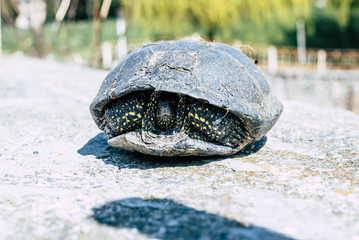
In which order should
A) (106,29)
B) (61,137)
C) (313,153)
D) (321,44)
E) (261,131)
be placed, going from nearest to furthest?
(261,131)
(313,153)
(61,137)
(321,44)
(106,29)

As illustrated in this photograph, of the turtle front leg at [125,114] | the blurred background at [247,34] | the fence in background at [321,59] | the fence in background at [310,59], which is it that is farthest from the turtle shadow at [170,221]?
the fence in background at [321,59]

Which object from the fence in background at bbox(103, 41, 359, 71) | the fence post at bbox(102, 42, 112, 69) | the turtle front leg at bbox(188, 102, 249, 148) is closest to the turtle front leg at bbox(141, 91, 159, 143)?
the turtle front leg at bbox(188, 102, 249, 148)

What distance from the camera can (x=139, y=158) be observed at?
105 inches

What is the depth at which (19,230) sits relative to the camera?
5.34 ft

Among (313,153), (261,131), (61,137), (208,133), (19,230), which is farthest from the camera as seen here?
(61,137)

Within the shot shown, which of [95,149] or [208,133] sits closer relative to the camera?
[208,133]

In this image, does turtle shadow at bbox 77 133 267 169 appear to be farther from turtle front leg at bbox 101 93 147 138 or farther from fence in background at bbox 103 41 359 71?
fence in background at bbox 103 41 359 71

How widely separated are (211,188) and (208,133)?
405mm

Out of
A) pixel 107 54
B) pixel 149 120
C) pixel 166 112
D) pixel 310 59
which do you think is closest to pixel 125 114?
pixel 149 120

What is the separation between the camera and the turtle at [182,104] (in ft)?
7.51

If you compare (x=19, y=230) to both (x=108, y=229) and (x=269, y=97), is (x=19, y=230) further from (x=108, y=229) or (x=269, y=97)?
(x=269, y=97)

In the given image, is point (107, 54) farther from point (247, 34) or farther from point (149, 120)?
point (149, 120)

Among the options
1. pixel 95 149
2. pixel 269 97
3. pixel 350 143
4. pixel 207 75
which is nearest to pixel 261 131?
pixel 269 97

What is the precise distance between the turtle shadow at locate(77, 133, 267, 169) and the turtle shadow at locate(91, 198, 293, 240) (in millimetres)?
601
